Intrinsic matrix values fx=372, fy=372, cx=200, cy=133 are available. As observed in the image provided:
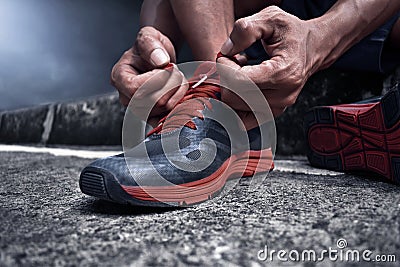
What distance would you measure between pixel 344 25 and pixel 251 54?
376 millimetres

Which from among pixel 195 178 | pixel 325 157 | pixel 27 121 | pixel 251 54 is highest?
pixel 251 54

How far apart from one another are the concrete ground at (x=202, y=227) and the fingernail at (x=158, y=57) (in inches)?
10.5

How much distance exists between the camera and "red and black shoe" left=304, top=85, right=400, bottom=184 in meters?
0.61

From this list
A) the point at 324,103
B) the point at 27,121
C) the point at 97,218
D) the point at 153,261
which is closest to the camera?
the point at 153,261

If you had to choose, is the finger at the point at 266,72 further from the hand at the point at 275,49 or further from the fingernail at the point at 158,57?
the fingernail at the point at 158,57

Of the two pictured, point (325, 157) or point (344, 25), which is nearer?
point (344, 25)

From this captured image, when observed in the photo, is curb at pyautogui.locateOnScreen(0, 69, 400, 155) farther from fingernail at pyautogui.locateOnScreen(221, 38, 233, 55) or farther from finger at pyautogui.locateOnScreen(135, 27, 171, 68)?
fingernail at pyautogui.locateOnScreen(221, 38, 233, 55)

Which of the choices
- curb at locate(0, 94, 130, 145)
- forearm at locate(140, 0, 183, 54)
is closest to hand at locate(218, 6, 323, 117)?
forearm at locate(140, 0, 183, 54)

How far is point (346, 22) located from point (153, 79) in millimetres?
359

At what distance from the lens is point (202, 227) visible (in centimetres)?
39

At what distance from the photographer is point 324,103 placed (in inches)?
45.7

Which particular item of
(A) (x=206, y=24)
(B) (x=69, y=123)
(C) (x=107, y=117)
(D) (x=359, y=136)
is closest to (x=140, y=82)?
(A) (x=206, y=24)

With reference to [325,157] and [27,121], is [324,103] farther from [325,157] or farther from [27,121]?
[27,121]

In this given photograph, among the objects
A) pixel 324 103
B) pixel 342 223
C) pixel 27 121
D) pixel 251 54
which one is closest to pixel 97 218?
pixel 342 223
